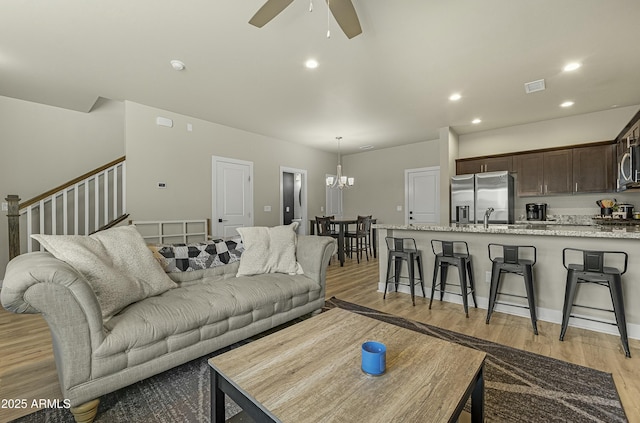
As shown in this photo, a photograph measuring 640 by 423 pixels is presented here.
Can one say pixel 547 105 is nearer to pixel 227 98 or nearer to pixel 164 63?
pixel 227 98

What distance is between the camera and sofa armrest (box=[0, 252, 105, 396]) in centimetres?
127

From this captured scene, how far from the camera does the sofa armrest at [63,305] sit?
127cm

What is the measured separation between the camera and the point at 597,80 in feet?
11.2

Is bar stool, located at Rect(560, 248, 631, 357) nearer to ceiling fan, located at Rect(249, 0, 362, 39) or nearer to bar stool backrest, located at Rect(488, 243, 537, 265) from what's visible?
bar stool backrest, located at Rect(488, 243, 537, 265)

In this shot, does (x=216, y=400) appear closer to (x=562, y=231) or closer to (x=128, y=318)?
(x=128, y=318)

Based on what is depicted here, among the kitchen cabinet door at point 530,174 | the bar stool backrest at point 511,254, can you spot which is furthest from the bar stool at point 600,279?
the kitchen cabinet door at point 530,174

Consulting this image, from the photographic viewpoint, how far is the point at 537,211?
16.2 ft

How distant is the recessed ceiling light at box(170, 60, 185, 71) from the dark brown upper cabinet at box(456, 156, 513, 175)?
501 cm

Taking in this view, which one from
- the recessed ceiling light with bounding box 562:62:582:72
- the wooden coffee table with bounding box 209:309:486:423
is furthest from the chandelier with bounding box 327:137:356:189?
the wooden coffee table with bounding box 209:309:486:423

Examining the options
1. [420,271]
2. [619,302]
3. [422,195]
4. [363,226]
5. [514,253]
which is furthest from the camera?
[422,195]

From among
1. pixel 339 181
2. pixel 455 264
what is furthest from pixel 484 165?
pixel 455 264

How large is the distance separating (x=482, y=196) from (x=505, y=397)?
4058 mm

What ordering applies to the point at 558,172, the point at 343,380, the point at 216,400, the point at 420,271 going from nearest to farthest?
the point at 343,380 → the point at 216,400 → the point at 420,271 → the point at 558,172

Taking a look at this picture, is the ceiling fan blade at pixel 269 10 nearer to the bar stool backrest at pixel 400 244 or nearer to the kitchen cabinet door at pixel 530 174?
the bar stool backrest at pixel 400 244
